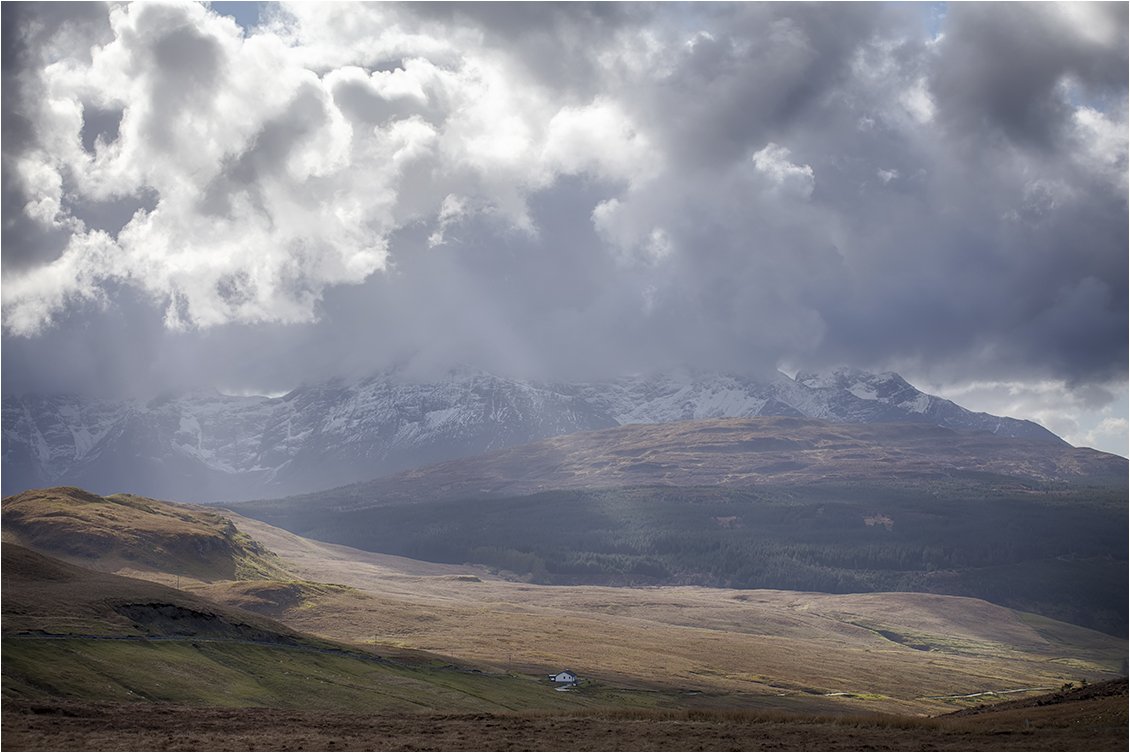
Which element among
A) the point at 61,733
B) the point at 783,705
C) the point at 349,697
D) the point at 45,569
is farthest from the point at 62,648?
the point at 783,705

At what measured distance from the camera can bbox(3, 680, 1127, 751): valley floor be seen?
71000 millimetres

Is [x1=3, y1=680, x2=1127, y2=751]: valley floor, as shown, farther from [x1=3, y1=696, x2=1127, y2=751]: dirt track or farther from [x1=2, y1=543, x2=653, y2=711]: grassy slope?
[x1=2, y1=543, x2=653, y2=711]: grassy slope

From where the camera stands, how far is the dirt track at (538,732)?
70812mm

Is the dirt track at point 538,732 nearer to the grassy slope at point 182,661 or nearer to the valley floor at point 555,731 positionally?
the valley floor at point 555,731

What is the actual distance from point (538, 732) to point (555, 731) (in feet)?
4.23

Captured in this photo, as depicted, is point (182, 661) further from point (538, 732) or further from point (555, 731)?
point (555, 731)

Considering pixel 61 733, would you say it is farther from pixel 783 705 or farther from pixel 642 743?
pixel 783 705

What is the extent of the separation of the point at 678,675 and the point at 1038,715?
4860 inches

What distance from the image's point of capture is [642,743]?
74062mm

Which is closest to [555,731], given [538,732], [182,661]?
[538,732]

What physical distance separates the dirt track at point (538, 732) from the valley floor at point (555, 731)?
0.25ft

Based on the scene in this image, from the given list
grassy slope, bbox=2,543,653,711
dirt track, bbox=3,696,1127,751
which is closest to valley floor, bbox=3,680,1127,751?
dirt track, bbox=3,696,1127,751

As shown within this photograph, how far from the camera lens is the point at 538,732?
7950 centimetres

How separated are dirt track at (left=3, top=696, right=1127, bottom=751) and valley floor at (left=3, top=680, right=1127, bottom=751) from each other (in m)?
0.08
